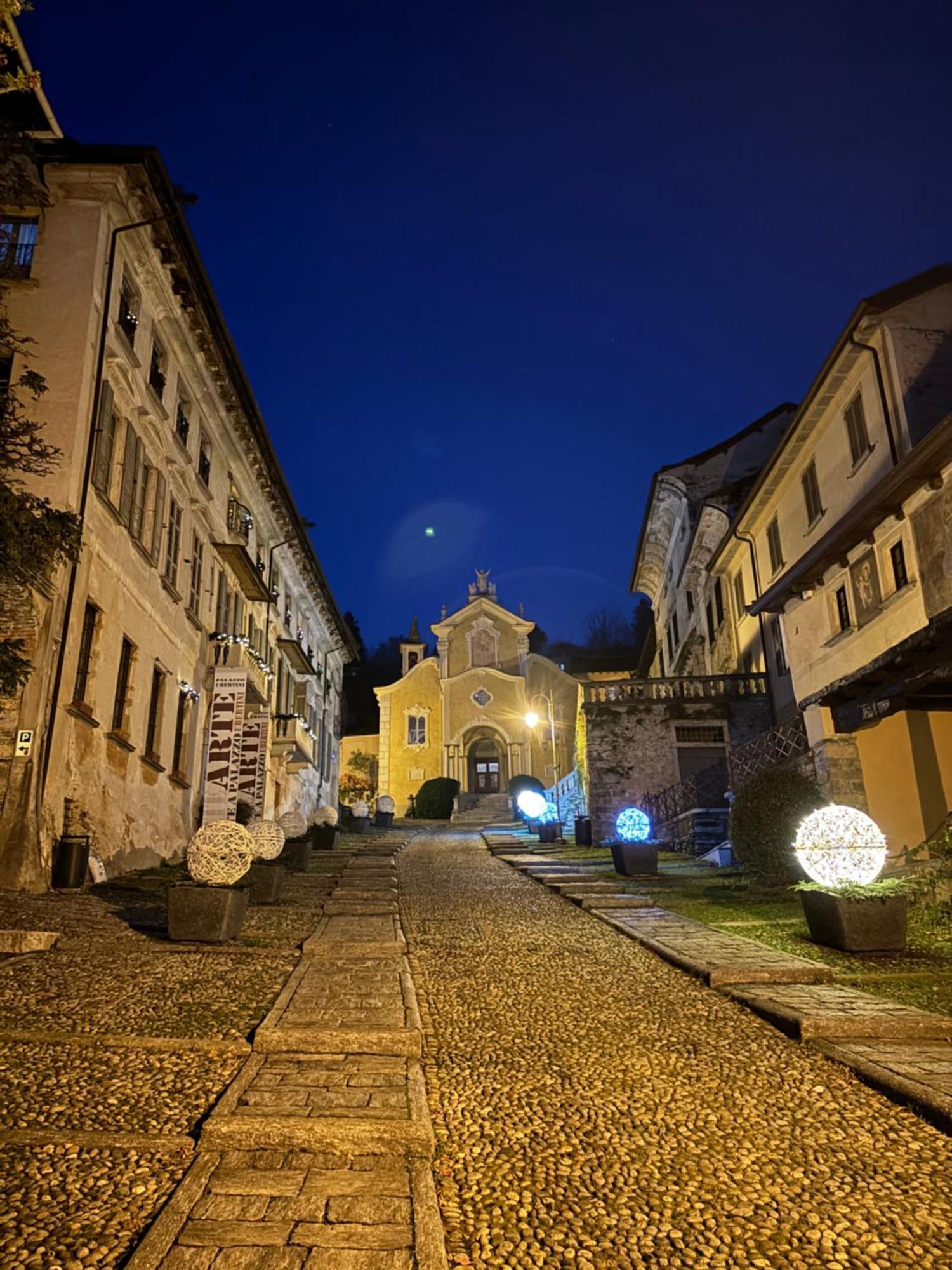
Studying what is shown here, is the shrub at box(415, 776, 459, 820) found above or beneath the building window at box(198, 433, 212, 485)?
beneath

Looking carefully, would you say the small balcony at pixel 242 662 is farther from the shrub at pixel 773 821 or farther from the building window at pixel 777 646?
the building window at pixel 777 646

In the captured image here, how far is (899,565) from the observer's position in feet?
46.1

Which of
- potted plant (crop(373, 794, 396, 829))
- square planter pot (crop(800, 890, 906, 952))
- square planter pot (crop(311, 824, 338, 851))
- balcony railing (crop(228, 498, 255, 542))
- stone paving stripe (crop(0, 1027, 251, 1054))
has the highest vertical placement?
balcony railing (crop(228, 498, 255, 542))

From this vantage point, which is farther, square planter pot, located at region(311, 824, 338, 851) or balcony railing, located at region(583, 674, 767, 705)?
balcony railing, located at region(583, 674, 767, 705)

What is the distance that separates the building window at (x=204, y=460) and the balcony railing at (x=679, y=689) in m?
13.0

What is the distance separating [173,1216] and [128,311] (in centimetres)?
1586

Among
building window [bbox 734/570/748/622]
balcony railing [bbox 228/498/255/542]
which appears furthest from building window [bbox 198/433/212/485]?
building window [bbox 734/570/748/622]

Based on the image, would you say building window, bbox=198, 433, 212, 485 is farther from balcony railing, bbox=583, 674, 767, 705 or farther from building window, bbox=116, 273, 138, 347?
balcony railing, bbox=583, 674, 767, 705

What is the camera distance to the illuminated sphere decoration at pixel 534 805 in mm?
31281

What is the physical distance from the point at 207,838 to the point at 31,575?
4768 mm

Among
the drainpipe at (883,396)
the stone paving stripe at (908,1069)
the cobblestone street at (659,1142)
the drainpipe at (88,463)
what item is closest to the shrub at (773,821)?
the cobblestone street at (659,1142)

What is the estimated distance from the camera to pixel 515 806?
132ft

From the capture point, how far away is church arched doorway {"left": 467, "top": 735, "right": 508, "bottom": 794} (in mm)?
45750

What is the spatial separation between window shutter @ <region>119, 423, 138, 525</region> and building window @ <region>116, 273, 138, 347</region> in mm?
1747
